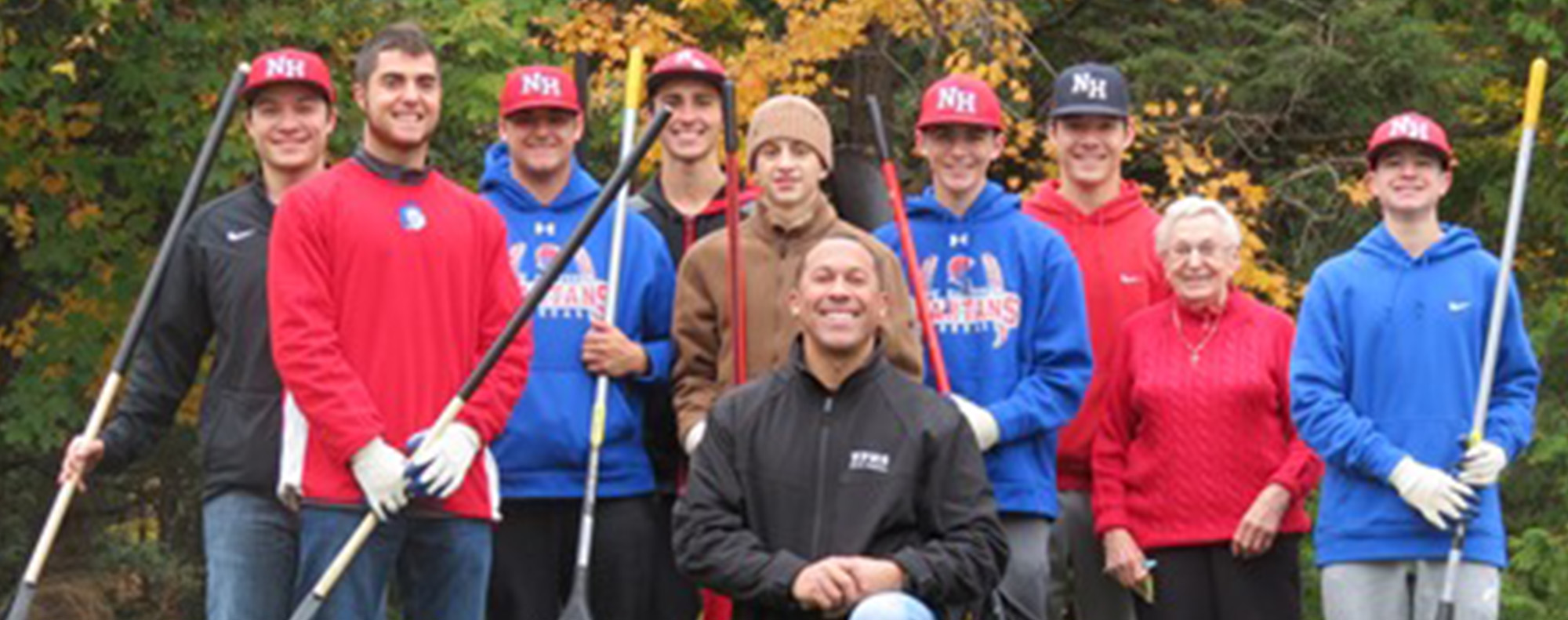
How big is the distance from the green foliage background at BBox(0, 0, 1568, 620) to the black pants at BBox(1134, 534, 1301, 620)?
6514 mm

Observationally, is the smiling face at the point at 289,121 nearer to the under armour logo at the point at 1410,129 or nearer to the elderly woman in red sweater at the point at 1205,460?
the elderly woman in red sweater at the point at 1205,460

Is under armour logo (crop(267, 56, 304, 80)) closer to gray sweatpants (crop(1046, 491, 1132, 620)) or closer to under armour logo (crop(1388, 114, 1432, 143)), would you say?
gray sweatpants (crop(1046, 491, 1132, 620))

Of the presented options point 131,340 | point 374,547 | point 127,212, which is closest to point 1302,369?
point 374,547

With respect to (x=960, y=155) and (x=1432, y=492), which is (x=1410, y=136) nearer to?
(x=1432, y=492)

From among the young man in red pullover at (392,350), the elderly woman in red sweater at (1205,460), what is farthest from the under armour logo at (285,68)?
the elderly woman in red sweater at (1205,460)

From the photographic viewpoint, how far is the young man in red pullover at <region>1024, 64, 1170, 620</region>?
283 inches

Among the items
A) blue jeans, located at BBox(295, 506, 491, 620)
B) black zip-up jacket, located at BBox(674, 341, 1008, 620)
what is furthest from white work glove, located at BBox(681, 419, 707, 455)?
blue jeans, located at BBox(295, 506, 491, 620)

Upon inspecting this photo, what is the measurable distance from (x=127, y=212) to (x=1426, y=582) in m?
10.9

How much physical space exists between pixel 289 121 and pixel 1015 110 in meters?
8.83

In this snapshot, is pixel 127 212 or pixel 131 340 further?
pixel 127 212

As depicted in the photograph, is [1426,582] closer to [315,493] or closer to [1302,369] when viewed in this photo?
[1302,369]

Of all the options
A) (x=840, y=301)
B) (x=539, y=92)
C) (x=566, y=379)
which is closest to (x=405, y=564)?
(x=566, y=379)

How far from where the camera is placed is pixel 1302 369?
6.64 meters

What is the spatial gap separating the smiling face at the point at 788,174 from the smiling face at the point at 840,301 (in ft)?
2.42
